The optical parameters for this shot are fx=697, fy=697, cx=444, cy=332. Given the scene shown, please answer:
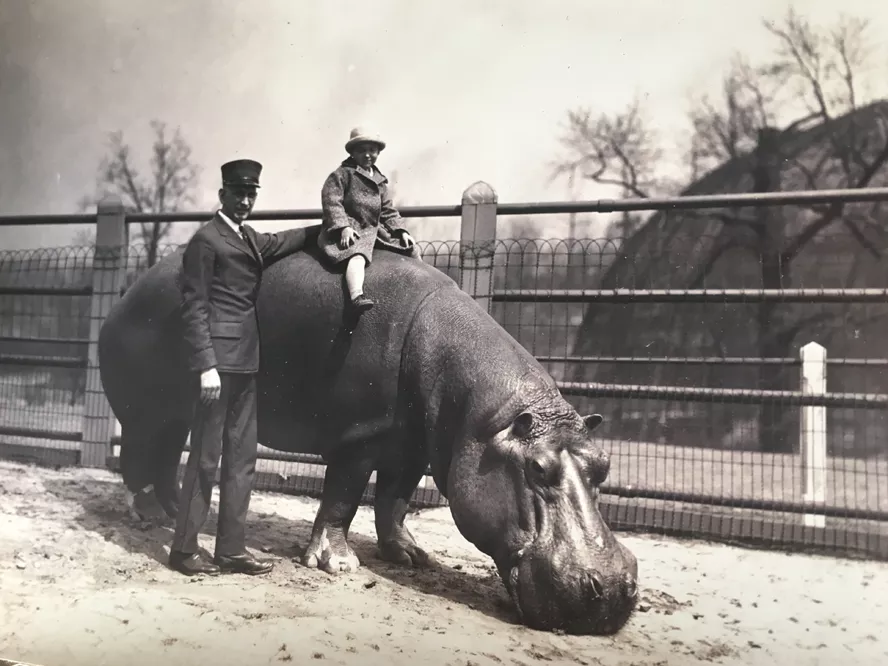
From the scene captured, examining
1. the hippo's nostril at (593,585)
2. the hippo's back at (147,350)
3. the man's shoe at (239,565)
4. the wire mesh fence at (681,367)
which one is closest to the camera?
the hippo's nostril at (593,585)

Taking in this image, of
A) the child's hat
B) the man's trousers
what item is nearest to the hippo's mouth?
the man's trousers

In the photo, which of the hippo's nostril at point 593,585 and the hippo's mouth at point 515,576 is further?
the hippo's mouth at point 515,576

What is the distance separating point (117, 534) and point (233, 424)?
0.71 m

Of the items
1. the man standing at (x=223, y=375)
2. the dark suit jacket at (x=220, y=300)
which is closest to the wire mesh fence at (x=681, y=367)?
the man standing at (x=223, y=375)

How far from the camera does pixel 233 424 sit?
2.30m

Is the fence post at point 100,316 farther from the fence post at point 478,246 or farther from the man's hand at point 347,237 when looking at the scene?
the fence post at point 478,246

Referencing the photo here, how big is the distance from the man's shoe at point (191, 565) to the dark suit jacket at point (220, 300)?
24.0 inches

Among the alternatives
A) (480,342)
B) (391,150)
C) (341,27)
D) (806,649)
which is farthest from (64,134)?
(806,649)

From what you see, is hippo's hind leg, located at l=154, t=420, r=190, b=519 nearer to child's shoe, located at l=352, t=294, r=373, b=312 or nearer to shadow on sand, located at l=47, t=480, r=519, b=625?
shadow on sand, located at l=47, t=480, r=519, b=625

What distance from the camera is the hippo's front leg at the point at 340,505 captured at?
7.82 feet

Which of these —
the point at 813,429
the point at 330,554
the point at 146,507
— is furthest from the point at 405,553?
the point at 813,429

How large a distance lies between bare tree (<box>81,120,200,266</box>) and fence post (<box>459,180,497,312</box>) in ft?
3.50

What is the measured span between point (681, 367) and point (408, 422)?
974 mm

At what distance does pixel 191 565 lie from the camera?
2250 millimetres
